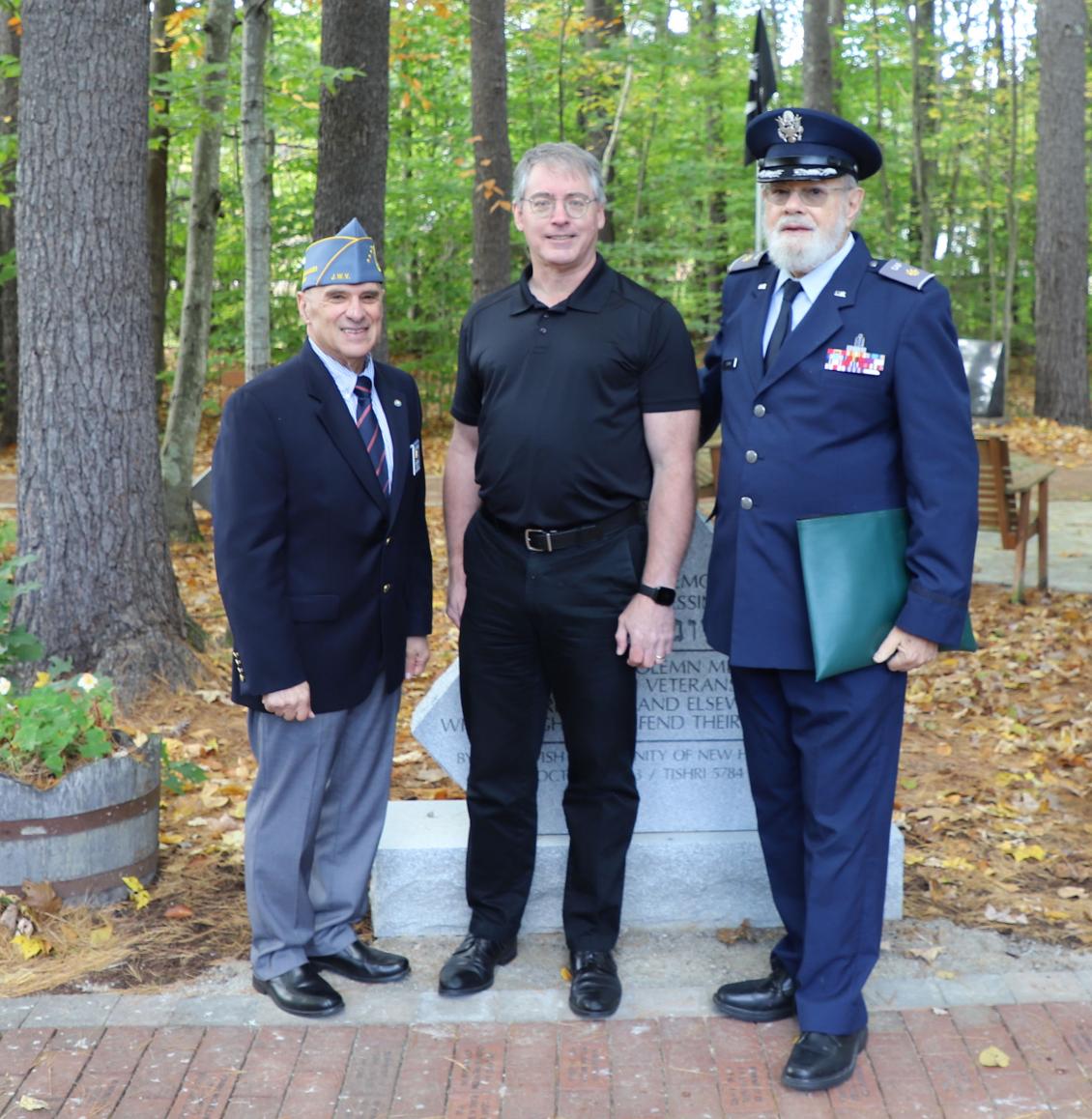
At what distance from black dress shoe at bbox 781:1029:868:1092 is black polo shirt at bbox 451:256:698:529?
1406 millimetres

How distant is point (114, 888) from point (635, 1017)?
1671mm

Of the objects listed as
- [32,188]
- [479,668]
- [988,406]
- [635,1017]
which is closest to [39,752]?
[479,668]

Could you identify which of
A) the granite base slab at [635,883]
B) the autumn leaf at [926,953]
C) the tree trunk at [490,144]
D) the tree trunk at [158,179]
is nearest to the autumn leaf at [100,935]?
the granite base slab at [635,883]

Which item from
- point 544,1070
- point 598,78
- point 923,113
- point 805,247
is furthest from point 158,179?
point 923,113

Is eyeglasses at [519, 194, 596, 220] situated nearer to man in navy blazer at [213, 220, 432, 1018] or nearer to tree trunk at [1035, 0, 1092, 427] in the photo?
man in navy blazer at [213, 220, 432, 1018]

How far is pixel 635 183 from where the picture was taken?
71.1 ft

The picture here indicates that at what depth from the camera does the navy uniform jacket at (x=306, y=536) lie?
345cm

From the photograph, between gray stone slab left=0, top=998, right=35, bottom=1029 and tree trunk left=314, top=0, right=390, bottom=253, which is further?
tree trunk left=314, top=0, right=390, bottom=253

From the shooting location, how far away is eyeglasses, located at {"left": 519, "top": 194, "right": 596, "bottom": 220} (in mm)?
3453

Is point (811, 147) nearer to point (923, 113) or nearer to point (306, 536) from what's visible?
point (306, 536)

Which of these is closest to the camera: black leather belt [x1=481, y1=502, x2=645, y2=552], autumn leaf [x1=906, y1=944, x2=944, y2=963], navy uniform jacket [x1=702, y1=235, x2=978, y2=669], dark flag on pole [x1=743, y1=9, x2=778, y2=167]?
navy uniform jacket [x1=702, y1=235, x2=978, y2=669]

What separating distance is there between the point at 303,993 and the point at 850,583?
1805 millimetres

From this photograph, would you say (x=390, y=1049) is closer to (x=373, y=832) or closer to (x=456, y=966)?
(x=456, y=966)

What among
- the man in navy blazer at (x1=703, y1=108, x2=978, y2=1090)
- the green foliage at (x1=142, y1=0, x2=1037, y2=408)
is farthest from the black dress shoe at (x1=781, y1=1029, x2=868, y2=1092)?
the green foliage at (x1=142, y1=0, x2=1037, y2=408)
